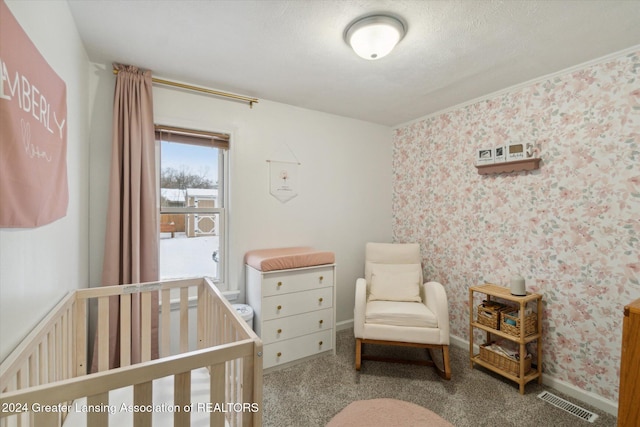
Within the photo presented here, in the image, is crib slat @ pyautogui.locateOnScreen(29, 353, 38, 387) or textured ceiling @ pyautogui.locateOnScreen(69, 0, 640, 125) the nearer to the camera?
crib slat @ pyautogui.locateOnScreen(29, 353, 38, 387)

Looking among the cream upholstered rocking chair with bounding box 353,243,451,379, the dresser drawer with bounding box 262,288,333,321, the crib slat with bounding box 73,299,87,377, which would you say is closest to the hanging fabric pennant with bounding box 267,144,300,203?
the dresser drawer with bounding box 262,288,333,321

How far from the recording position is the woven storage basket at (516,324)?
210cm

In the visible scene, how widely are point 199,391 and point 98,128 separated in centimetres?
189

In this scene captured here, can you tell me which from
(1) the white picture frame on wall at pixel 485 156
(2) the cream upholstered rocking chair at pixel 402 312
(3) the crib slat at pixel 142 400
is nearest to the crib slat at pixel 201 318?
(3) the crib slat at pixel 142 400

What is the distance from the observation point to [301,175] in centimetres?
296

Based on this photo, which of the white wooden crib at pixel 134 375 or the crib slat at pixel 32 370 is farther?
the crib slat at pixel 32 370

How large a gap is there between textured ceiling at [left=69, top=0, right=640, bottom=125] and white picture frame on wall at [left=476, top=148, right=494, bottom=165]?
0.50 metres

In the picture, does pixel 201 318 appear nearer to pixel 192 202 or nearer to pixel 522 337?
pixel 192 202

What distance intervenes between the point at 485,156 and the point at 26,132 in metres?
2.80

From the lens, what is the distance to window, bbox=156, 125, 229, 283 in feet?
7.86

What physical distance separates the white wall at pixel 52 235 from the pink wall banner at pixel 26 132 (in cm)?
8

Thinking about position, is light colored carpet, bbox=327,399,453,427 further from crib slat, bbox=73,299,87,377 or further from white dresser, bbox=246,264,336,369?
crib slat, bbox=73,299,87,377

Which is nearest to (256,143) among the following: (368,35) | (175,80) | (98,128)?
(175,80)

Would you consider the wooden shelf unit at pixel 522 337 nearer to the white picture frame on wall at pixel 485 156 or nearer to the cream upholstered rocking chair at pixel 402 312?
the cream upholstered rocking chair at pixel 402 312
